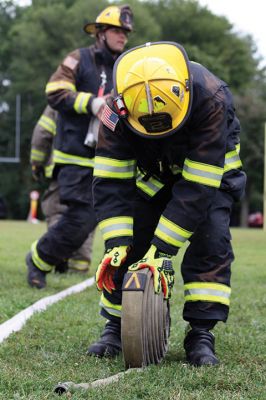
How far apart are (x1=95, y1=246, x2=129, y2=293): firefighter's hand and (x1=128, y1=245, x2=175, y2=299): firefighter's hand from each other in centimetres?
12

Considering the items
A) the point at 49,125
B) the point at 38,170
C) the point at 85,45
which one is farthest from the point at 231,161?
the point at 85,45

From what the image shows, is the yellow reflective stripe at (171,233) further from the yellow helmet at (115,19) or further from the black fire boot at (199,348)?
the yellow helmet at (115,19)

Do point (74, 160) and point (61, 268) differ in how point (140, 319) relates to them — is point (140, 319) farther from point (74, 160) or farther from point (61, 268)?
point (61, 268)

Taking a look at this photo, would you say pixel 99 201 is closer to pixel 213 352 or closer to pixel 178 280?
pixel 213 352

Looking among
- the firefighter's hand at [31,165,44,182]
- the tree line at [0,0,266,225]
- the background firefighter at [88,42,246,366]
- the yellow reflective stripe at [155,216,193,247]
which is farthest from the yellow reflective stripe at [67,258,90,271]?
the tree line at [0,0,266,225]

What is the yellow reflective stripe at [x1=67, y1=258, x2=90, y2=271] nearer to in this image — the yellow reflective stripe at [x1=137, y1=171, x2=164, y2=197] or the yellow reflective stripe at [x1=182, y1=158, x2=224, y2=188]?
the yellow reflective stripe at [x1=137, y1=171, x2=164, y2=197]

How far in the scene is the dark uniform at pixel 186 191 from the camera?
3271 mm

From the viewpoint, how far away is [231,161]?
363 centimetres

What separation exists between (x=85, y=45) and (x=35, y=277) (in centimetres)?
3252

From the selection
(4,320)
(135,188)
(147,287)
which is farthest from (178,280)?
(147,287)

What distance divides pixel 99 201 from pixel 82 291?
236 cm

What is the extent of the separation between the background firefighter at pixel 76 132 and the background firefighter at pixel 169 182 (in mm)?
2218

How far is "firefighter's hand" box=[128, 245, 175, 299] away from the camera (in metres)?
3.19

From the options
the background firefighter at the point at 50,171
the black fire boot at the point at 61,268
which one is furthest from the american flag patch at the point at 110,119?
A: the black fire boot at the point at 61,268
